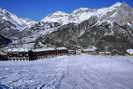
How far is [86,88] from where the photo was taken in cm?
1599

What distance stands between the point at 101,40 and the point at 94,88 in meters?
181

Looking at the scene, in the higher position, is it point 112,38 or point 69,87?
point 112,38

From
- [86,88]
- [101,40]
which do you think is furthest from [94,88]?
[101,40]

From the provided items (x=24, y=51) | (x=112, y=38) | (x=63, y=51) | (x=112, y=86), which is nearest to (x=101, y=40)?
(x=112, y=38)

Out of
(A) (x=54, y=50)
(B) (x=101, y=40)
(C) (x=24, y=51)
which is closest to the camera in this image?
(C) (x=24, y=51)

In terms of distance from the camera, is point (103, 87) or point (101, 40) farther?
point (101, 40)

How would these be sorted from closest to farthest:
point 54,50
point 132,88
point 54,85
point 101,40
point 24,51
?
point 132,88
point 54,85
point 24,51
point 54,50
point 101,40

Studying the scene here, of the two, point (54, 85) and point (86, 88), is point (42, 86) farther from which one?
point (86, 88)

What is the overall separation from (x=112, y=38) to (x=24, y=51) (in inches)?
6038

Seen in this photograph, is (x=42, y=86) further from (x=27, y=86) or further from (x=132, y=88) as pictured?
(x=132, y=88)

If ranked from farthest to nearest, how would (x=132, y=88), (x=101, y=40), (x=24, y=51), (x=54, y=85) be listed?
(x=101, y=40) → (x=24, y=51) → (x=54, y=85) → (x=132, y=88)

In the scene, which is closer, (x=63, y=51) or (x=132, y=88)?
(x=132, y=88)

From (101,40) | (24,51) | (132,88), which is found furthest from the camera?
(101,40)

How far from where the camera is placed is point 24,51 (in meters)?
59.5
